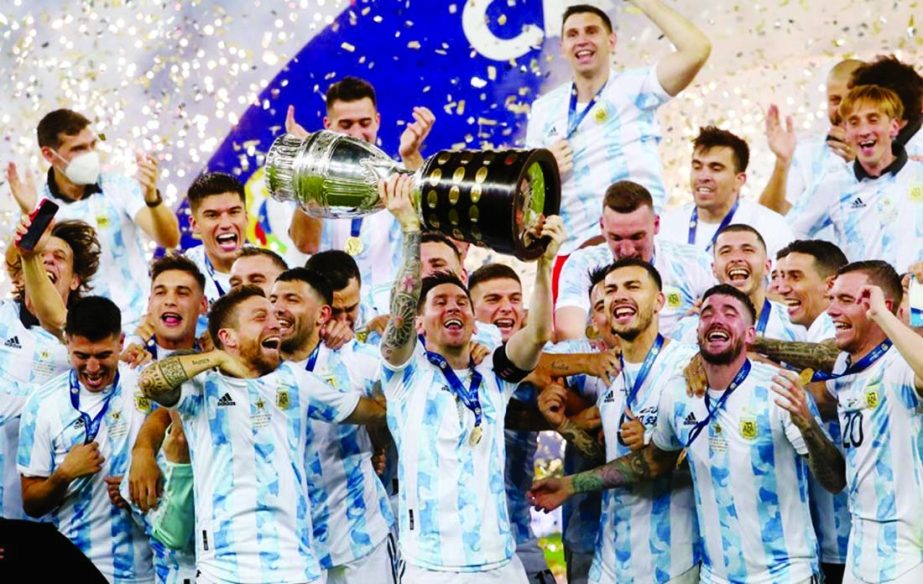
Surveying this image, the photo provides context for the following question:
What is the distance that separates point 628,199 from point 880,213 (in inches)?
44.8

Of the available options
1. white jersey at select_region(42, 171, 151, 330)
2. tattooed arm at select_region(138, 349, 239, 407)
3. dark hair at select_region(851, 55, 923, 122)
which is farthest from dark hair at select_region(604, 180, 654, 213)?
white jersey at select_region(42, 171, 151, 330)

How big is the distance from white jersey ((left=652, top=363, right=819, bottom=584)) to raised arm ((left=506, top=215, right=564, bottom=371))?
0.60m

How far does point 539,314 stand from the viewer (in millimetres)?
4809

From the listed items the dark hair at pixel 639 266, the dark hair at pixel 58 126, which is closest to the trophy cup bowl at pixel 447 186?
the dark hair at pixel 639 266

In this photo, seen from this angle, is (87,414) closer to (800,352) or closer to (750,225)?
(800,352)

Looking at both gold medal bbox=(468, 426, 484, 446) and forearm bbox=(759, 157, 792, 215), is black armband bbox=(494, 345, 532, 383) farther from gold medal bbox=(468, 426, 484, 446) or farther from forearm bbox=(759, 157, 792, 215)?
forearm bbox=(759, 157, 792, 215)

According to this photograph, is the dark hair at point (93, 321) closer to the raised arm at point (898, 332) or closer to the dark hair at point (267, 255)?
the dark hair at point (267, 255)

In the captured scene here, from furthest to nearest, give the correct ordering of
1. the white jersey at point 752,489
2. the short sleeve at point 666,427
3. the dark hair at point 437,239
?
the dark hair at point 437,239 < the short sleeve at point 666,427 < the white jersey at point 752,489

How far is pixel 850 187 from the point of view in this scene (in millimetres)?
6305

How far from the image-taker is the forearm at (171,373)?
481cm

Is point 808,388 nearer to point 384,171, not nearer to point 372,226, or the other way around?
point 384,171

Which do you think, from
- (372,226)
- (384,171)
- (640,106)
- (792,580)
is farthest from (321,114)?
(792,580)

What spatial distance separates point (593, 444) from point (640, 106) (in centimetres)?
181

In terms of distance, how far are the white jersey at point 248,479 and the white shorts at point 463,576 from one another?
0.31 metres
